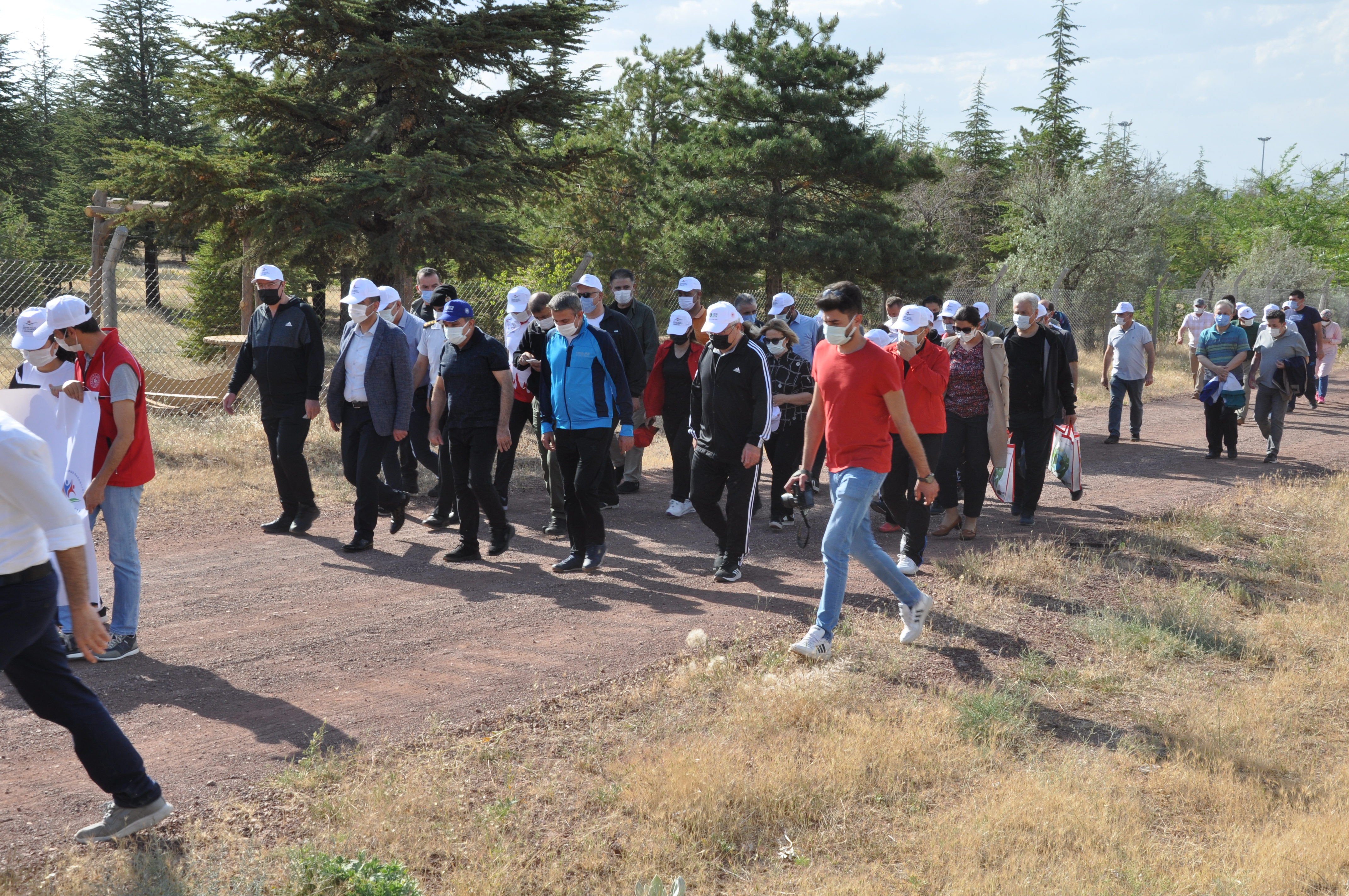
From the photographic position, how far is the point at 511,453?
27.7 ft

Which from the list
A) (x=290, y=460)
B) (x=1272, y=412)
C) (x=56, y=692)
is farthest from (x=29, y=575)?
(x=1272, y=412)

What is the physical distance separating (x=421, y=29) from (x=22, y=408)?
34.9 feet

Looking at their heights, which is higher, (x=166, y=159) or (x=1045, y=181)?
(x=1045, y=181)

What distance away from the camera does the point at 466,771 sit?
431cm

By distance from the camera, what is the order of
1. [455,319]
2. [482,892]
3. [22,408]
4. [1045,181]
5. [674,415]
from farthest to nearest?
[1045,181], [674,415], [455,319], [22,408], [482,892]

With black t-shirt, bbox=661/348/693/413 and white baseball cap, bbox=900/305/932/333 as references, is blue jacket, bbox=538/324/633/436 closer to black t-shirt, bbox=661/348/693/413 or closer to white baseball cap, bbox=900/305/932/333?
white baseball cap, bbox=900/305/932/333

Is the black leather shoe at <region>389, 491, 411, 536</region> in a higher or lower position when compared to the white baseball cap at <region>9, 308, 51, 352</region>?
lower

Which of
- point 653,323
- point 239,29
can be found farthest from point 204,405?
point 653,323

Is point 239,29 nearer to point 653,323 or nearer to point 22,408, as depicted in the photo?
point 653,323

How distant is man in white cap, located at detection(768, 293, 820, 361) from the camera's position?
10164 mm

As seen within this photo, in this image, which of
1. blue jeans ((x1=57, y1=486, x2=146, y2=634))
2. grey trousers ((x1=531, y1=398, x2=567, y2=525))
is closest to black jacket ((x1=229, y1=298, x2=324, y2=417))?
grey trousers ((x1=531, y1=398, x2=567, y2=525))

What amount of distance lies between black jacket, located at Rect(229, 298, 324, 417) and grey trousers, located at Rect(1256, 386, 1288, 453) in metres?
10.8

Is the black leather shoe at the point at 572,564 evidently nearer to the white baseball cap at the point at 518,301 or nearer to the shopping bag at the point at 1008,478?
the white baseball cap at the point at 518,301

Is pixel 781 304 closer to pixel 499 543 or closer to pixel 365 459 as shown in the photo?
pixel 499 543
